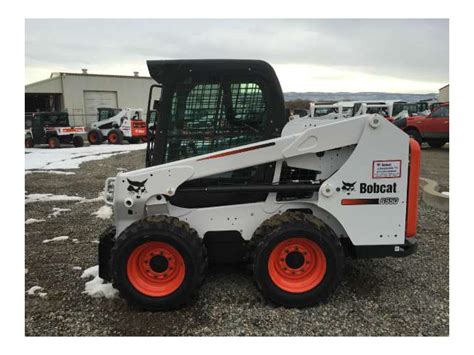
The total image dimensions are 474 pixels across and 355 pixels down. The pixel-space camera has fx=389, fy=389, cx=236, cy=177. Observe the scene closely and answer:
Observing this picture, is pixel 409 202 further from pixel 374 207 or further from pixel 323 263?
pixel 323 263

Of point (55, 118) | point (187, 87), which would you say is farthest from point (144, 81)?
point (187, 87)

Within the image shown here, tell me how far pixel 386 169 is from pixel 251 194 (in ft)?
4.16

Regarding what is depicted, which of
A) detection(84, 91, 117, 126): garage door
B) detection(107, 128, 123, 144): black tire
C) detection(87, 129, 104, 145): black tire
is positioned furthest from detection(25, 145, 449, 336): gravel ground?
detection(84, 91, 117, 126): garage door

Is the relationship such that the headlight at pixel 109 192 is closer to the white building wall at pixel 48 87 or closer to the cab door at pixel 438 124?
the cab door at pixel 438 124

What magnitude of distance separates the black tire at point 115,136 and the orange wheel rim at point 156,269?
62.5 feet

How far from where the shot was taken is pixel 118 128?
21.8 metres

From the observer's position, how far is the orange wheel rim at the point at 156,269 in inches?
137

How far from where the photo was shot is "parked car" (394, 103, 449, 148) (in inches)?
603

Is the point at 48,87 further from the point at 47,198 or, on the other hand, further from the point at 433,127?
the point at 433,127

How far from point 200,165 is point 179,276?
1022 millimetres

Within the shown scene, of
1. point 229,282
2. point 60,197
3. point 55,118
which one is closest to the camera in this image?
point 229,282

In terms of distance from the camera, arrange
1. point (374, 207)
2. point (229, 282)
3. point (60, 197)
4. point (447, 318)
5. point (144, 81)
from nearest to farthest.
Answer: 1. point (447, 318)
2. point (374, 207)
3. point (229, 282)
4. point (60, 197)
5. point (144, 81)

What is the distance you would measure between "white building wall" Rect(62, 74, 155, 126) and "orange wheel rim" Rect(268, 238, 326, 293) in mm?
29690

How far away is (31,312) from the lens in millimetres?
3496
